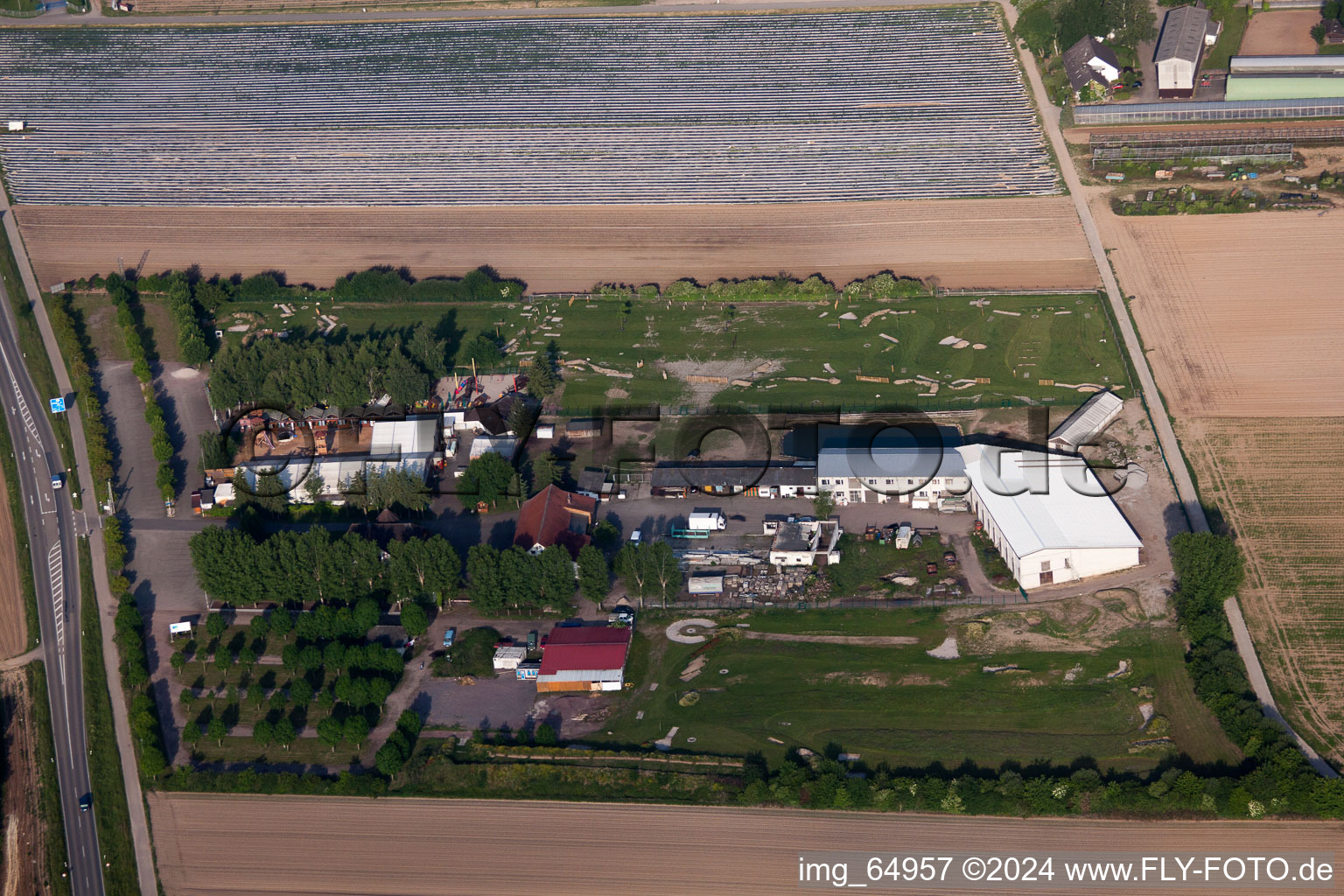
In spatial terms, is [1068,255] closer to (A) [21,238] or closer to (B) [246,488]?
(B) [246,488]

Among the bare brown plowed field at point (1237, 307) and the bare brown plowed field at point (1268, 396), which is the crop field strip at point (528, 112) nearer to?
the bare brown plowed field at point (1237, 307)

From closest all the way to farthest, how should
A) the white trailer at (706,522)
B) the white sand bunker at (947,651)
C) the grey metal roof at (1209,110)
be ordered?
the white sand bunker at (947,651) < the white trailer at (706,522) < the grey metal roof at (1209,110)

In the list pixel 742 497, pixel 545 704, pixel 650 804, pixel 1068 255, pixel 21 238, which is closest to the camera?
pixel 650 804

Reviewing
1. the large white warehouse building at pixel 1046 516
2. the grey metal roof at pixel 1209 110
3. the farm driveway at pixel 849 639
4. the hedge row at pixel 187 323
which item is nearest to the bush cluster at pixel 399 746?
the farm driveway at pixel 849 639

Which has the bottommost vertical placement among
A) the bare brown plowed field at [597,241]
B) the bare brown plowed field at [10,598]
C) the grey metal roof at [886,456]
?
the bare brown plowed field at [10,598]

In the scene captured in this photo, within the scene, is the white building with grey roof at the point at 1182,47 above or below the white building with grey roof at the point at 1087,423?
above

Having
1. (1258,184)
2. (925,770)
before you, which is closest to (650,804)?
(925,770)
